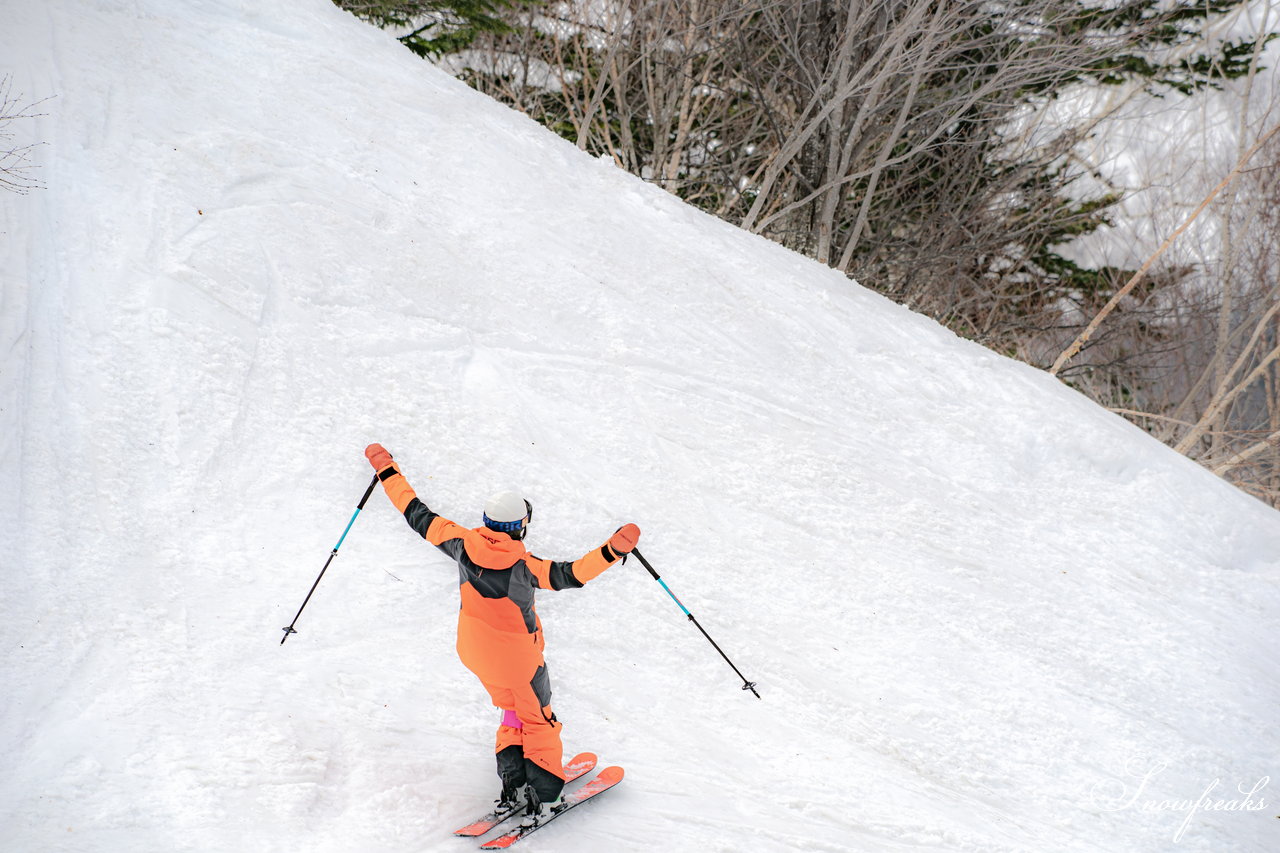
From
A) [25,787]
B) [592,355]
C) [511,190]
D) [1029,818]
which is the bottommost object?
[25,787]

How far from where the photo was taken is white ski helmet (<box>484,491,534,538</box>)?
341 cm

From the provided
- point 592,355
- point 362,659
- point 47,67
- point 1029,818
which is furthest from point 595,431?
point 47,67

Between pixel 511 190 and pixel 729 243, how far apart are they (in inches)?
89.6

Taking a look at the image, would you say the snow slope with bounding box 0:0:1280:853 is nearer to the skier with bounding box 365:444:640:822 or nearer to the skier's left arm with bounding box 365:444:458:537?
the skier with bounding box 365:444:640:822

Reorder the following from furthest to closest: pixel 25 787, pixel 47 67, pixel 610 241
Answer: pixel 610 241
pixel 47 67
pixel 25 787

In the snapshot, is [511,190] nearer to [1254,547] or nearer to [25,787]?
[25,787]

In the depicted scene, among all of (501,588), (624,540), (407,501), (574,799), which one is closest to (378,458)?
(407,501)

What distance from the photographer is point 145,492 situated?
191 inches

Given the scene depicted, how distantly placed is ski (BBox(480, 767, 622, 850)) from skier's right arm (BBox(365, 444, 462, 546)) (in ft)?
4.06

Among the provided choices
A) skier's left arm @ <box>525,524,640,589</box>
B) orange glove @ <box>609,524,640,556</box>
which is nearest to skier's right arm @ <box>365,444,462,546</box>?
skier's left arm @ <box>525,524,640,589</box>

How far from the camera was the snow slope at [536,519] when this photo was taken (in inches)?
153

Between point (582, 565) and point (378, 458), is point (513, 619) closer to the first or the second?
point (582, 565)

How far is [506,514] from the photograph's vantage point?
11.2ft

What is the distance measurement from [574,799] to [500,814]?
1.10 feet
